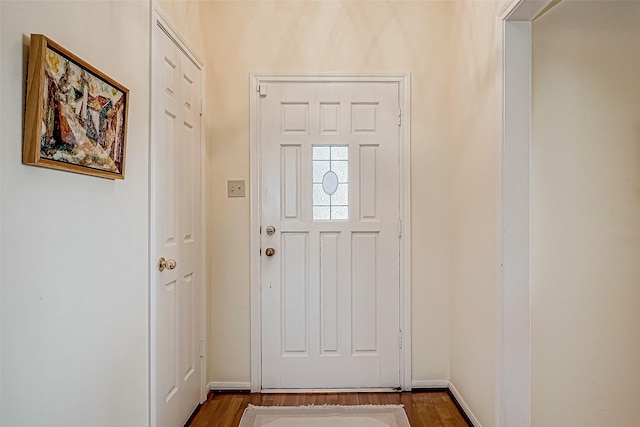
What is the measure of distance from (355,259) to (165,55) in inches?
64.3

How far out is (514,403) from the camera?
5.84 feet

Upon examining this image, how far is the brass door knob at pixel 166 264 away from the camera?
1.84 meters

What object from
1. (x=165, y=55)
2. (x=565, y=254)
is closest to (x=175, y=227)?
(x=165, y=55)

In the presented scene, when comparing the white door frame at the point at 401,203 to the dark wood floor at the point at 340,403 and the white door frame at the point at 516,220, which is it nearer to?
the dark wood floor at the point at 340,403

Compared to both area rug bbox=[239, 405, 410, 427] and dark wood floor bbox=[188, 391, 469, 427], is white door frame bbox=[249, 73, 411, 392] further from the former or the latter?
area rug bbox=[239, 405, 410, 427]

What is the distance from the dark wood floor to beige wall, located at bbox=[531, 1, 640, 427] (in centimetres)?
75

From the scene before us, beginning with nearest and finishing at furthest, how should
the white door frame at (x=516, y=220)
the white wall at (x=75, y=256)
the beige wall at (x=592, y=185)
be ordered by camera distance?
the white wall at (x=75, y=256)
the white door frame at (x=516, y=220)
the beige wall at (x=592, y=185)

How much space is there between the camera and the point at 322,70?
258 centimetres

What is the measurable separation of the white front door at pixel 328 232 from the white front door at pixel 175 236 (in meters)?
0.46

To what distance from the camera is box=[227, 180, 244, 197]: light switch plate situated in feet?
8.50

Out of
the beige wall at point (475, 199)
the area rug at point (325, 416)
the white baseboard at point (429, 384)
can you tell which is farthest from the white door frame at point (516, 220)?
the white baseboard at point (429, 384)

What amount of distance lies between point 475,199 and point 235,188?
150 cm

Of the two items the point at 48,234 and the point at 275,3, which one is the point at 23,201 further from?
the point at 275,3

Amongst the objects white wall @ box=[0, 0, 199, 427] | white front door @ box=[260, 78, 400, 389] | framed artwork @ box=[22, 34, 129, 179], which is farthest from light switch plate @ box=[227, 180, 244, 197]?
framed artwork @ box=[22, 34, 129, 179]
